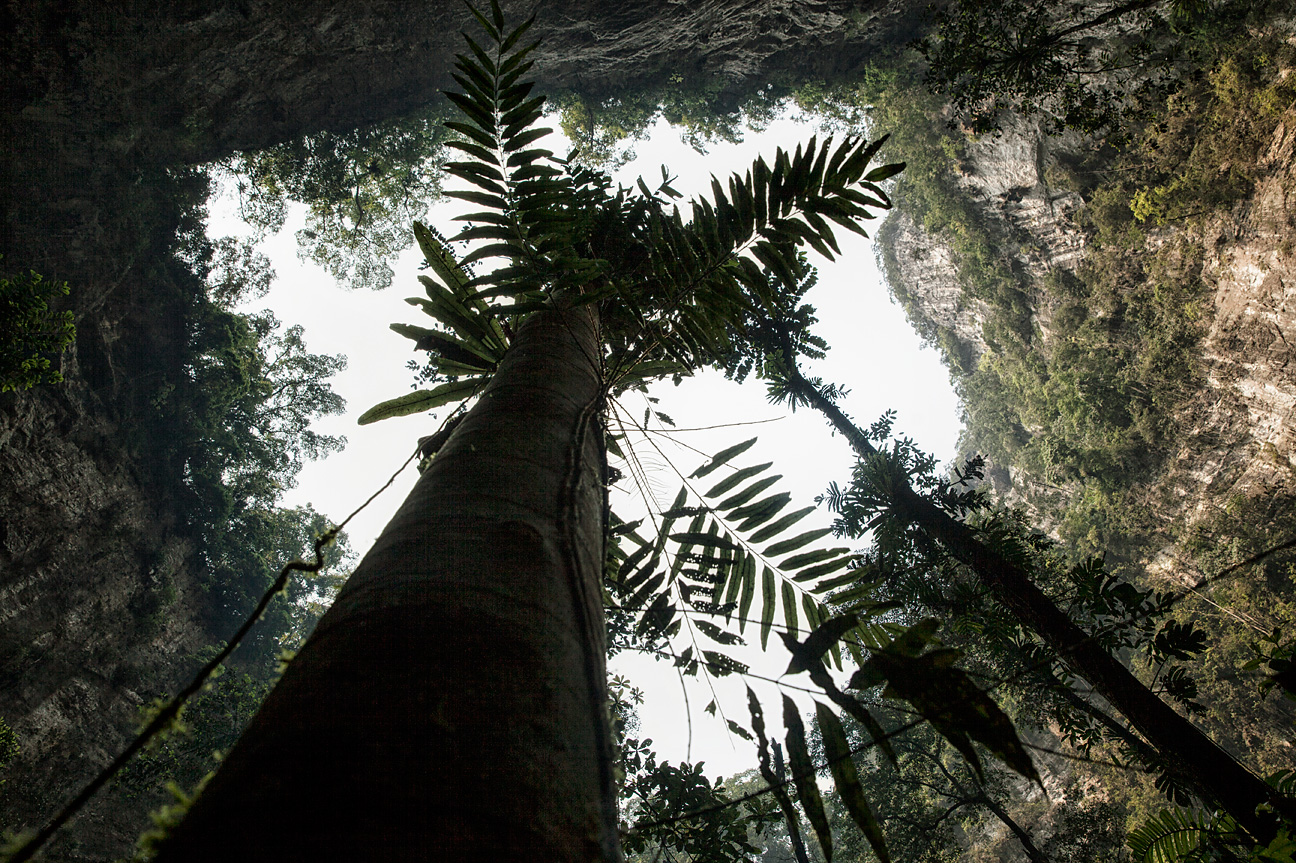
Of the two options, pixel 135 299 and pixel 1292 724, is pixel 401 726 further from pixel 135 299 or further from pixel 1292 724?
pixel 135 299

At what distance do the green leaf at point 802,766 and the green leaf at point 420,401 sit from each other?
4.10ft

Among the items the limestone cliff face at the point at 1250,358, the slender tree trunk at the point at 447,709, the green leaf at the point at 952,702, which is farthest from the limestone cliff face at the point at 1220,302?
the slender tree trunk at the point at 447,709

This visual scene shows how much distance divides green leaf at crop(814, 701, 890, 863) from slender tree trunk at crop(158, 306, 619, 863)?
1.28ft

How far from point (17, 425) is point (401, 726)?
12111 mm

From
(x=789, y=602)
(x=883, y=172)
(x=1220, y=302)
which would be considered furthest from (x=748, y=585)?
(x=1220, y=302)

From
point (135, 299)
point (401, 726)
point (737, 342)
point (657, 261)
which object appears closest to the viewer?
point (401, 726)

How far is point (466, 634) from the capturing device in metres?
0.52

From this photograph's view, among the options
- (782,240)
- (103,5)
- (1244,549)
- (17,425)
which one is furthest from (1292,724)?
(103,5)

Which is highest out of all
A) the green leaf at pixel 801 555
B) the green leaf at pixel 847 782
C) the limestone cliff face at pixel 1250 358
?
the limestone cliff face at pixel 1250 358

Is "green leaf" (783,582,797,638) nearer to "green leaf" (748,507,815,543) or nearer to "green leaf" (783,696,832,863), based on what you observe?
"green leaf" (748,507,815,543)

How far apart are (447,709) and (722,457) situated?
1237mm

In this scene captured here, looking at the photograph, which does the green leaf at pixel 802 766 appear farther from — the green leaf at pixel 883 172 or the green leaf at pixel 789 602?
the green leaf at pixel 883 172

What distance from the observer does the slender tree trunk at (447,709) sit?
0.36m

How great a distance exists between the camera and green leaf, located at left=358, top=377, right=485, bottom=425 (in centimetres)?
165
